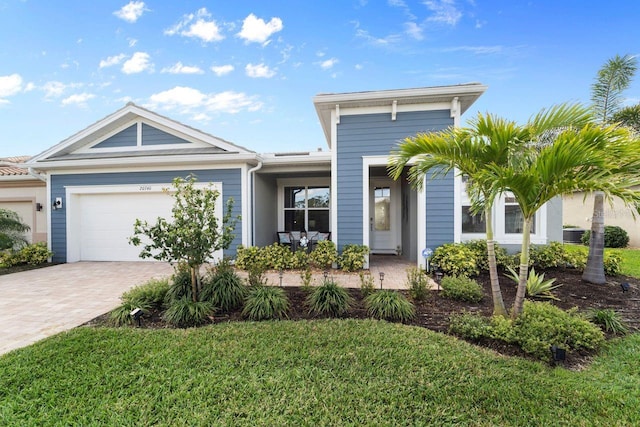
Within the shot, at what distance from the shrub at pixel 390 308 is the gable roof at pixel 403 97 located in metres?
4.89

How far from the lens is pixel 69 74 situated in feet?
32.7

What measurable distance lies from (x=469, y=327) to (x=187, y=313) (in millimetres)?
3796

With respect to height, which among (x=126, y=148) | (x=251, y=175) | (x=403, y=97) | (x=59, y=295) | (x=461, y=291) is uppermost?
(x=403, y=97)

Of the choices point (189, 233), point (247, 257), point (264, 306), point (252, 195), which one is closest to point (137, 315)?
point (189, 233)

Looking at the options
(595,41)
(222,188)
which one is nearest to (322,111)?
(222,188)

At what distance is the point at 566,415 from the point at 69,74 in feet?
50.1

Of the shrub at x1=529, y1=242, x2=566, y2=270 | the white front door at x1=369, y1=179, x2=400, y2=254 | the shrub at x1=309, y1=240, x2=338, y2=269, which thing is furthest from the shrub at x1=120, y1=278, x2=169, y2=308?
the shrub at x1=529, y1=242, x2=566, y2=270

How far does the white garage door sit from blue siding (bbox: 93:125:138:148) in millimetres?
1607

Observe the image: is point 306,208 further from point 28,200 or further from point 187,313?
point 28,200

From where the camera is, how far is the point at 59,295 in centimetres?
521

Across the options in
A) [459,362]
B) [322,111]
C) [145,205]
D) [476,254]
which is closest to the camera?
[459,362]

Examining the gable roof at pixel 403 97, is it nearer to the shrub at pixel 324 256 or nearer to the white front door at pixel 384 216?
the white front door at pixel 384 216

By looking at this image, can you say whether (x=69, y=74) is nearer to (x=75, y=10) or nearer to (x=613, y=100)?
(x=75, y=10)

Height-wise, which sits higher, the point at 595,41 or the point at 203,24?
the point at 203,24
